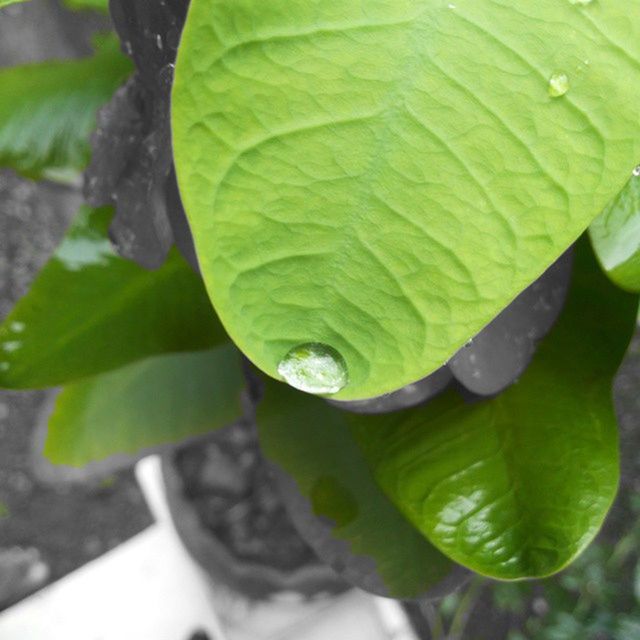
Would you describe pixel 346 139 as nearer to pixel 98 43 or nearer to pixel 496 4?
pixel 496 4

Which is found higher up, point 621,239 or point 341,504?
point 621,239

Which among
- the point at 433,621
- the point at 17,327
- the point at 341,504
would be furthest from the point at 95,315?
the point at 433,621

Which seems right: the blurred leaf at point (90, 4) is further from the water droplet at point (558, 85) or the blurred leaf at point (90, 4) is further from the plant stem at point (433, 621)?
the plant stem at point (433, 621)

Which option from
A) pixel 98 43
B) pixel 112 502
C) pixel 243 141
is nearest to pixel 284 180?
pixel 243 141

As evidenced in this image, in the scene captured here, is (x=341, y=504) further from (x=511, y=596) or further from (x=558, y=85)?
(x=511, y=596)

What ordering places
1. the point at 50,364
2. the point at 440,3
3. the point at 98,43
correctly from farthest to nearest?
the point at 98,43 < the point at 50,364 < the point at 440,3

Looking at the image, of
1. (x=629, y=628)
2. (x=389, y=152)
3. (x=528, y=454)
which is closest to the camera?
(x=389, y=152)

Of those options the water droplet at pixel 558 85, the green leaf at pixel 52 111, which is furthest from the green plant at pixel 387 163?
the green leaf at pixel 52 111

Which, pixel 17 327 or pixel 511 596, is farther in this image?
pixel 511 596
